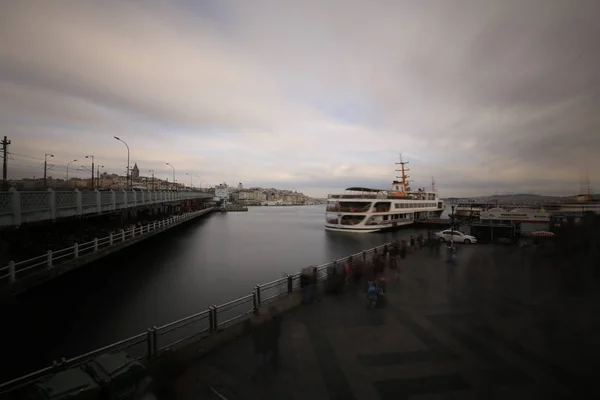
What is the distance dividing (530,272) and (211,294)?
16464 mm

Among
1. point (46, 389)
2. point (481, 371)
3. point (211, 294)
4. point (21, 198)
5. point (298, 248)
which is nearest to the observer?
point (46, 389)

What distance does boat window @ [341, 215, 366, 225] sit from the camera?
45750mm

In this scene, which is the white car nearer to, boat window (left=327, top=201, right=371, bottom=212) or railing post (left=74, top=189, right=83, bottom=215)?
boat window (left=327, top=201, right=371, bottom=212)

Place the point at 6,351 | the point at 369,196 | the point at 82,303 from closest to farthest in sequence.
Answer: the point at 6,351 < the point at 82,303 < the point at 369,196

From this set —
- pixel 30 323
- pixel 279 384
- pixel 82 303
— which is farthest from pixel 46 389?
pixel 82 303

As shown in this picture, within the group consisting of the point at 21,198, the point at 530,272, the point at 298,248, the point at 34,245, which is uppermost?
the point at 21,198

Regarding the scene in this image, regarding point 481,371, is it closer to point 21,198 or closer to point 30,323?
point 21,198

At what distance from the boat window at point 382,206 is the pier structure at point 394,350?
1432 inches

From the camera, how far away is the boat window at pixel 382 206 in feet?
153

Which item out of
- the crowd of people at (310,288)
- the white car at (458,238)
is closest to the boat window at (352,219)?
the white car at (458,238)

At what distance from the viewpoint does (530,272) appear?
1291 centimetres

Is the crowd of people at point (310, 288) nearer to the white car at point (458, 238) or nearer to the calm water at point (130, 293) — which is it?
the white car at point (458, 238)

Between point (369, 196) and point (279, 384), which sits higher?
point (369, 196)

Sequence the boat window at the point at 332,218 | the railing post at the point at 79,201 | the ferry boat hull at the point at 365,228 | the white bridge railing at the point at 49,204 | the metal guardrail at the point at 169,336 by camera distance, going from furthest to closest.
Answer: the boat window at the point at 332,218, the ferry boat hull at the point at 365,228, the railing post at the point at 79,201, the white bridge railing at the point at 49,204, the metal guardrail at the point at 169,336
